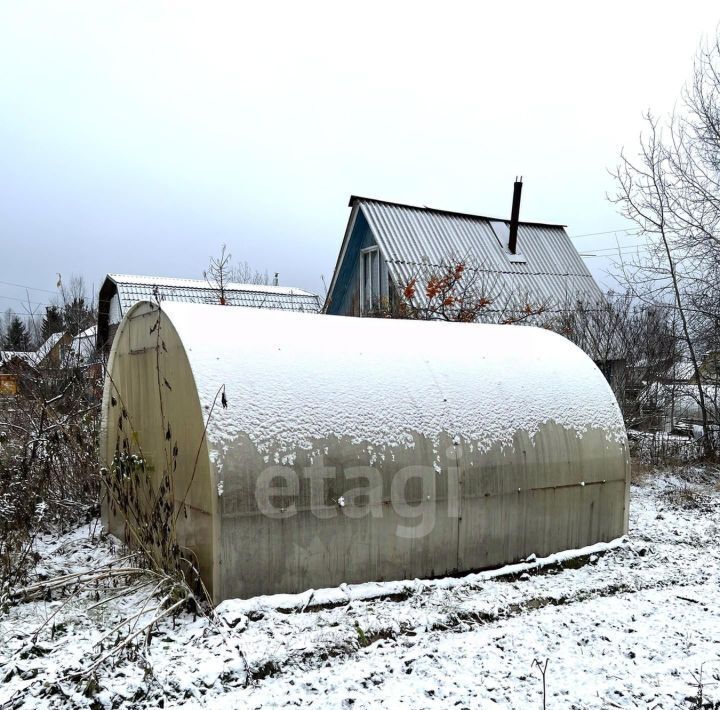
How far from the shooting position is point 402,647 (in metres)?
4.72

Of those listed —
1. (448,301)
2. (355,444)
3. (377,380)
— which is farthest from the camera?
(448,301)

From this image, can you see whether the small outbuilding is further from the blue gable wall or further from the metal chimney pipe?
the metal chimney pipe

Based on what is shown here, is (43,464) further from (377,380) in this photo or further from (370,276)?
(370,276)

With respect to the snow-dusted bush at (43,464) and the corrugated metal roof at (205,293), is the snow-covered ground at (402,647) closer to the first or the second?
the snow-dusted bush at (43,464)

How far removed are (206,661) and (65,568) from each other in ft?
8.52

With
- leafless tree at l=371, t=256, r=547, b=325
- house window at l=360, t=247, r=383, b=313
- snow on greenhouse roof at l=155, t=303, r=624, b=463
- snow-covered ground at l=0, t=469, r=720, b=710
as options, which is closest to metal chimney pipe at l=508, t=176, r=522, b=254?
leafless tree at l=371, t=256, r=547, b=325

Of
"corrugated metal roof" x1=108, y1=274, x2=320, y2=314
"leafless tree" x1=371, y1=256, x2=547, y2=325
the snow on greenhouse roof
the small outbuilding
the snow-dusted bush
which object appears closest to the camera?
the small outbuilding

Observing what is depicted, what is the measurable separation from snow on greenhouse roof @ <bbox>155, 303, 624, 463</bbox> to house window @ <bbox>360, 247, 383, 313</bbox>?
995 cm

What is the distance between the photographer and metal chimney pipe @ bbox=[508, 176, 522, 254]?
19.5 m

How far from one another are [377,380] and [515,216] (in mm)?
14924

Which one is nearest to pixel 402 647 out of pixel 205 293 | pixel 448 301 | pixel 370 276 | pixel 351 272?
pixel 448 301

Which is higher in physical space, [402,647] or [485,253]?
[485,253]

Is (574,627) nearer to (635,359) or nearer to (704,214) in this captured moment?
(635,359)

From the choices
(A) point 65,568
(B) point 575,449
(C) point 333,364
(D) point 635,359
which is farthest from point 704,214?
(A) point 65,568
